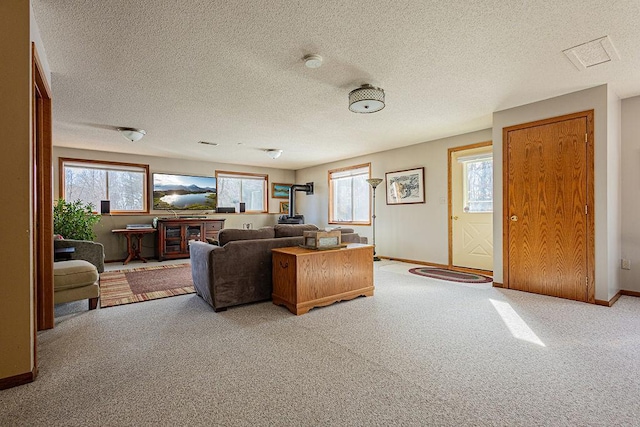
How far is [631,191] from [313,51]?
389 cm

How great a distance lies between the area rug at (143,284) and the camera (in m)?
3.57

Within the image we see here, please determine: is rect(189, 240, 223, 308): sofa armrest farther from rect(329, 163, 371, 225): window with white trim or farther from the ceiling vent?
rect(329, 163, 371, 225): window with white trim

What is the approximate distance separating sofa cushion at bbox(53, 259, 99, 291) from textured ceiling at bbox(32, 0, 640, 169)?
180 cm

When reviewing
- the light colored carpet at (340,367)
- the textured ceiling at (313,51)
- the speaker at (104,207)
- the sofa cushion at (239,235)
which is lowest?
the light colored carpet at (340,367)

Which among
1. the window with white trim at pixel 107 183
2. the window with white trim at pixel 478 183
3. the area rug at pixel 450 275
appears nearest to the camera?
the area rug at pixel 450 275

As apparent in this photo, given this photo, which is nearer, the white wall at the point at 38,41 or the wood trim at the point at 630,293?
the white wall at the point at 38,41

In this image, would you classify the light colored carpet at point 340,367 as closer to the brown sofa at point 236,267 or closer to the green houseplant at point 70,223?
the brown sofa at point 236,267

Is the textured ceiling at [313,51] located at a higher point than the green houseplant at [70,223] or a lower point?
higher

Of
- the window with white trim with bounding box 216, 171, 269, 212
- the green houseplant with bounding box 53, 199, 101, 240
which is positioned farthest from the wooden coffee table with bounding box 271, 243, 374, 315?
the window with white trim with bounding box 216, 171, 269, 212

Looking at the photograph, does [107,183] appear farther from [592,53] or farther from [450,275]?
[592,53]

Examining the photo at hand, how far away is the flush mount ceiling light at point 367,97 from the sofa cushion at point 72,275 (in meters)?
3.11

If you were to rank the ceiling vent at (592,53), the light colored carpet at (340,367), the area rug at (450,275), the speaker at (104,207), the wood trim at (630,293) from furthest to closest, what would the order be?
the speaker at (104,207), the area rug at (450,275), the wood trim at (630,293), the ceiling vent at (592,53), the light colored carpet at (340,367)

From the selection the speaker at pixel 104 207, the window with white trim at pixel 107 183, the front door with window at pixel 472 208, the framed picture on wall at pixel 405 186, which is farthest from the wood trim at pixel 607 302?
the speaker at pixel 104 207

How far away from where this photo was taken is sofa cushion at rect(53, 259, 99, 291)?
2.88 metres
